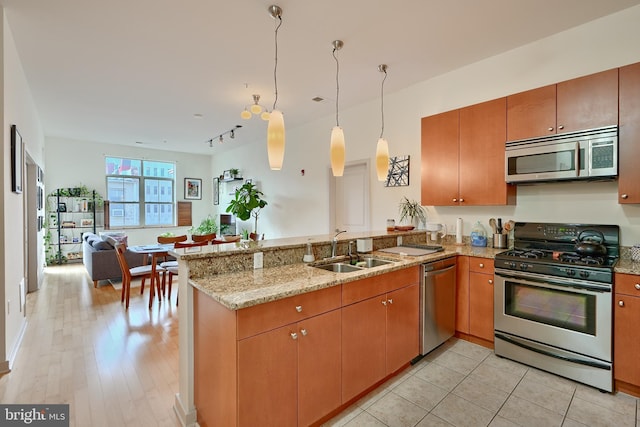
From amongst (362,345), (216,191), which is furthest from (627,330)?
(216,191)

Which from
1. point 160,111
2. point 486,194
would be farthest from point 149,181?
point 486,194

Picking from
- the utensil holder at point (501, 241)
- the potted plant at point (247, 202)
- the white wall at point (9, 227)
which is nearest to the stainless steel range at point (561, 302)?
the utensil holder at point (501, 241)

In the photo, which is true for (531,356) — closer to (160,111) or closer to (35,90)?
(160,111)

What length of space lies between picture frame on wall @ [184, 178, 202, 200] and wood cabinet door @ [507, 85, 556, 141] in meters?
8.48

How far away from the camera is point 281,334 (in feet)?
5.24

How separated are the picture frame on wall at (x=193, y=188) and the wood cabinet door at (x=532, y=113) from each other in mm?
8477

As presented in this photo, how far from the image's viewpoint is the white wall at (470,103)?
261 centimetres

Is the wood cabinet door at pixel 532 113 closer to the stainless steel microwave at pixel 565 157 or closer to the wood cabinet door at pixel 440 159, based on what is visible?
the stainless steel microwave at pixel 565 157

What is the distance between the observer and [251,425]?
1.49 metres

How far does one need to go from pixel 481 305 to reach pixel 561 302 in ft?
2.10

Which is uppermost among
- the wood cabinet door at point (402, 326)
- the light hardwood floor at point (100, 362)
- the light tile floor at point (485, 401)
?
the wood cabinet door at point (402, 326)

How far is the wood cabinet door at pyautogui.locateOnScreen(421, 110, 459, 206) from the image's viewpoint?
132 inches

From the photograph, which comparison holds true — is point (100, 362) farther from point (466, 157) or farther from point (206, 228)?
point (206, 228)

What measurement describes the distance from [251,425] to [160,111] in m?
5.18
